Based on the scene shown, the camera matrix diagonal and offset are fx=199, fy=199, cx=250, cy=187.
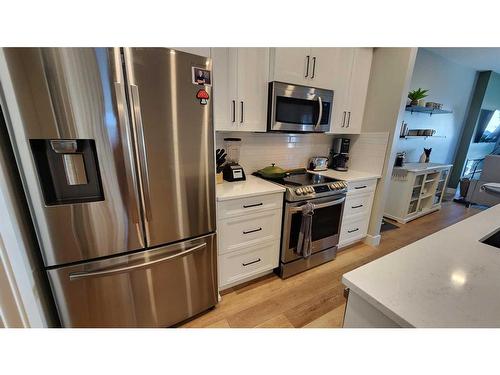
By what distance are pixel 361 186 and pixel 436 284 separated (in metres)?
1.80

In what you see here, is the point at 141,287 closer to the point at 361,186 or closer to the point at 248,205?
the point at 248,205

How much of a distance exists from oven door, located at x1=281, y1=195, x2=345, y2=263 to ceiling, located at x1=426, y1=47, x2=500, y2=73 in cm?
343

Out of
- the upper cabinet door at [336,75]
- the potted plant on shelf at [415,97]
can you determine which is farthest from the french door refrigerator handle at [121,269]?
the potted plant on shelf at [415,97]

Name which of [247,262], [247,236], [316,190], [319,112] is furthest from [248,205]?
[319,112]

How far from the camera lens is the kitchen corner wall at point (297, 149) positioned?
2123 millimetres

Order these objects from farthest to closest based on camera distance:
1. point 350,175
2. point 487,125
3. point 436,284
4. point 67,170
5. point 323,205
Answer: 1. point 487,125
2. point 350,175
3. point 323,205
4. point 67,170
5. point 436,284

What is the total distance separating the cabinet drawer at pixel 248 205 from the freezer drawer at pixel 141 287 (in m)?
0.21

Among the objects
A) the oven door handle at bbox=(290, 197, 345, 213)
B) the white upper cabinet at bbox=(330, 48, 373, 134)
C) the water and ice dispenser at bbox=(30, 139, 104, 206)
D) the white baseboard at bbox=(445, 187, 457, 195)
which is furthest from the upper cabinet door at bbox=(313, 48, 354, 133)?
the white baseboard at bbox=(445, 187, 457, 195)

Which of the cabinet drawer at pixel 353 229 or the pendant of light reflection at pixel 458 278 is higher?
the pendant of light reflection at pixel 458 278

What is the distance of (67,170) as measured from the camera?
0.92 metres

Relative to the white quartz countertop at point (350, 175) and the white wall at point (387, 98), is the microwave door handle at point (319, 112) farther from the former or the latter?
the white wall at point (387, 98)

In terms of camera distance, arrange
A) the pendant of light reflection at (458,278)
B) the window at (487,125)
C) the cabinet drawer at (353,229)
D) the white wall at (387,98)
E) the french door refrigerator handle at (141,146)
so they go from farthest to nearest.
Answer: the window at (487,125)
the cabinet drawer at (353,229)
the white wall at (387,98)
the french door refrigerator handle at (141,146)
the pendant of light reflection at (458,278)
